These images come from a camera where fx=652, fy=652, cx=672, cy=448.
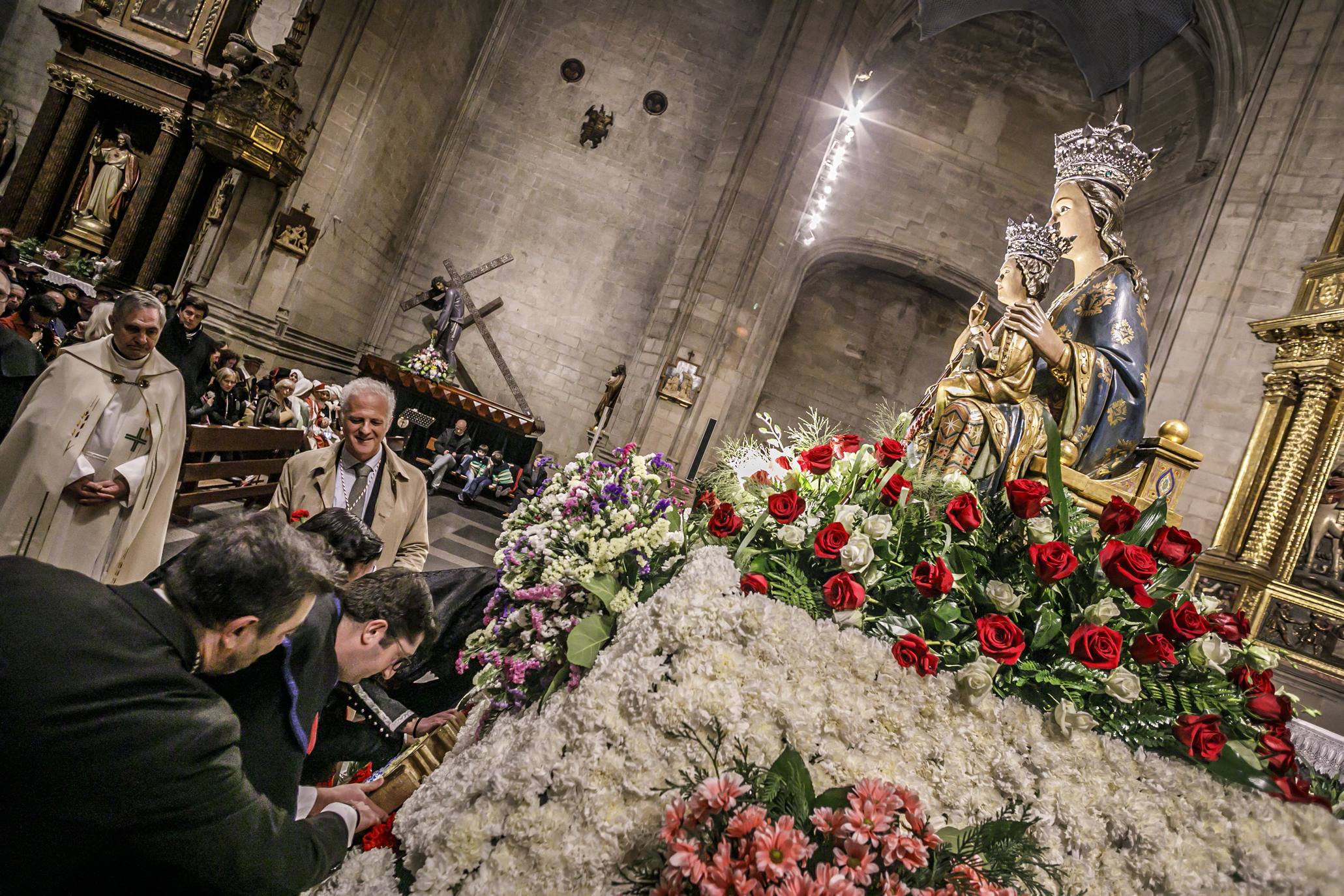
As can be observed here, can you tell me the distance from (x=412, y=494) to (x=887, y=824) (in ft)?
7.47

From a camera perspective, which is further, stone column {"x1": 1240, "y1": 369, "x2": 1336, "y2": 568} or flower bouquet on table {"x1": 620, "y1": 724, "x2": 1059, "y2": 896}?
stone column {"x1": 1240, "y1": 369, "x2": 1336, "y2": 568}

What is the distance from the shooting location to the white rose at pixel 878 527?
51.4 inches

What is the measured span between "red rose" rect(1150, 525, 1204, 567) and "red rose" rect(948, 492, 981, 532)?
370 mm

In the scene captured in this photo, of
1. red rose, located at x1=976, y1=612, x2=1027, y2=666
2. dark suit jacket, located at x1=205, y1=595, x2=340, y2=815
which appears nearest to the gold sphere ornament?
red rose, located at x1=976, y1=612, x2=1027, y2=666

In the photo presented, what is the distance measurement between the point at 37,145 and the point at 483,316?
611 cm

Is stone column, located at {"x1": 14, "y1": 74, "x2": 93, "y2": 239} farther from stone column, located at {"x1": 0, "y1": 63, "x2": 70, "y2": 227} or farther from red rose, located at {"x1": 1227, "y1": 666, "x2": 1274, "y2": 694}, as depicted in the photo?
red rose, located at {"x1": 1227, "y1": 666, "x2": 1274, "y2": 694}

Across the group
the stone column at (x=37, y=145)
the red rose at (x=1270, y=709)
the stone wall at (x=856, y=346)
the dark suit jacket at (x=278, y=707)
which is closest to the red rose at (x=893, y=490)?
the red rose at (x=1270, y=709)

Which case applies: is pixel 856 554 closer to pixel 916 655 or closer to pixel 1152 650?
pixel 916 655

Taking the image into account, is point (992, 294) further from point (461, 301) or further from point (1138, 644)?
point (1138, 644)

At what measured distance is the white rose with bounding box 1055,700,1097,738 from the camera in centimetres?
116

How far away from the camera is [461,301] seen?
37.3 ft

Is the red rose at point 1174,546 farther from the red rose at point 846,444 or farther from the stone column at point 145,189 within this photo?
the stone column at point 145,189

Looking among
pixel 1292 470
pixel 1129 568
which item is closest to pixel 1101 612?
pixel 1129 568

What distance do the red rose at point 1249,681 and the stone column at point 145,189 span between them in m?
11.6
